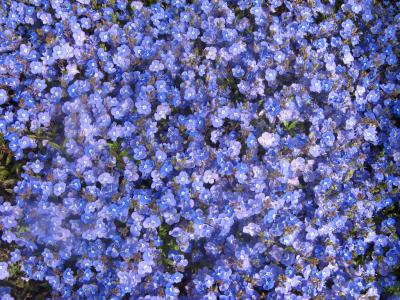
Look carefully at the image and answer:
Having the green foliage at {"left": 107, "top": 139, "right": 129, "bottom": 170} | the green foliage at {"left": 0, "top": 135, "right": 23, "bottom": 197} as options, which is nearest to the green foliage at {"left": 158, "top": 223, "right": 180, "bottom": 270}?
the green foliage at {"left": 107, "top": 139, "right": 129, "bottom": 170}

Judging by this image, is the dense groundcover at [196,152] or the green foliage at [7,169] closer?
the dense groundcover at [196,152]

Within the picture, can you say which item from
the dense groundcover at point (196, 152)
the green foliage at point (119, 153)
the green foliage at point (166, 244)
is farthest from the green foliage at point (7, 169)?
the green foliage at point (166, 244)

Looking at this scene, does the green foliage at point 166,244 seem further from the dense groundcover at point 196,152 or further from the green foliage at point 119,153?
the green foliage at point 119,153

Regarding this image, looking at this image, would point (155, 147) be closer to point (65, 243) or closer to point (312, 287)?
point (65, 243)

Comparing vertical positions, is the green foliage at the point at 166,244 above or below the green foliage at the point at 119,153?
Result: below

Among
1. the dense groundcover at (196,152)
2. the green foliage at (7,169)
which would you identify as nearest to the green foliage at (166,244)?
the dense groundcover at (196,152)

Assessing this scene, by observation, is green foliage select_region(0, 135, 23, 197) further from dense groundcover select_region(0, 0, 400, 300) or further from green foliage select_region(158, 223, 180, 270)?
green foliage select_region(158, 223, 180, 270)

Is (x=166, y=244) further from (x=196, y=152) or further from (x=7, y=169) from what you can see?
(x=7, y=169)

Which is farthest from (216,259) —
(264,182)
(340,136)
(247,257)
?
(340,136)

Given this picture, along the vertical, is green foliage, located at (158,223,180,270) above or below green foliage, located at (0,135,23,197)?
below
